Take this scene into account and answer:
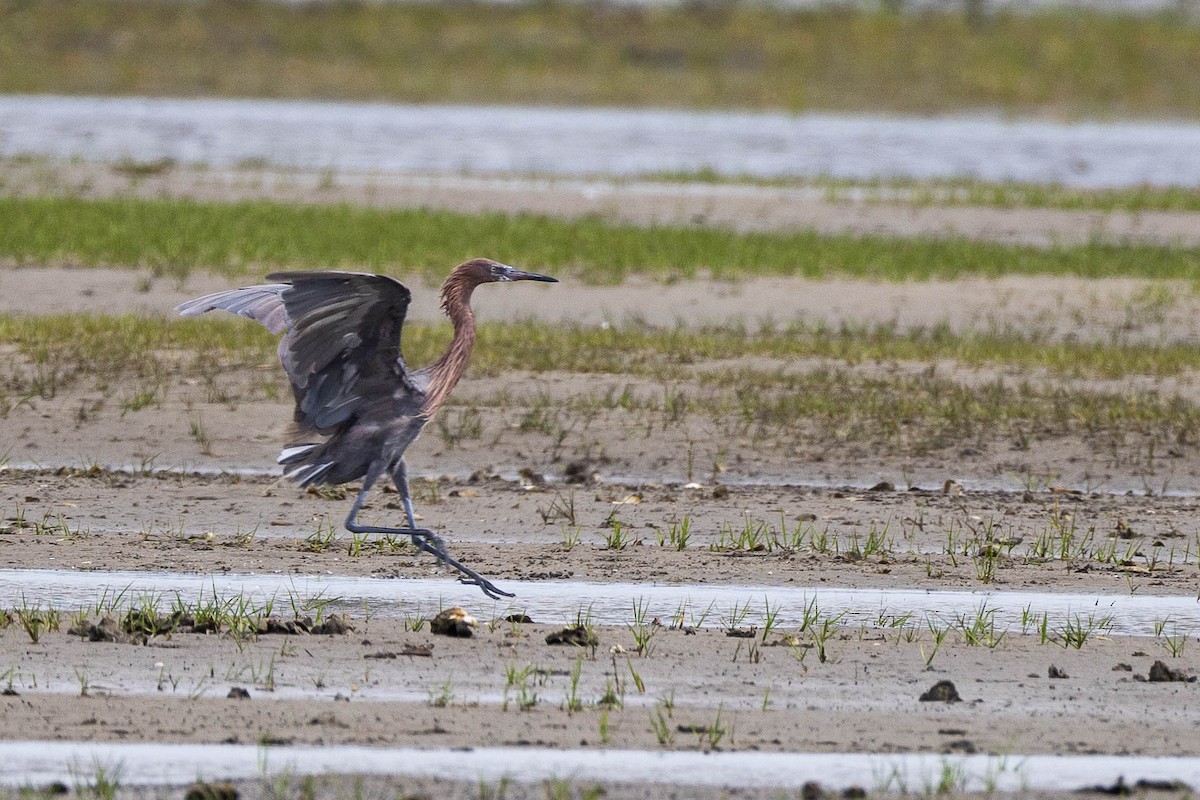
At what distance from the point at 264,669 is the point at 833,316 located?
905 centimetres

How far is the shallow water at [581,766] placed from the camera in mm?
4719

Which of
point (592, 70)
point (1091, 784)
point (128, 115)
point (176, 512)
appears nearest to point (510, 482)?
point (176, 512)

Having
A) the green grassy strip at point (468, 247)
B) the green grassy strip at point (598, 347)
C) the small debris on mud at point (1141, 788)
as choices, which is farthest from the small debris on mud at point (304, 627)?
the green grassy strip at point (468, 247)

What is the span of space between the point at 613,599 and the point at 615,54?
33.1m

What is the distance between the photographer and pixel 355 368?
269 inches

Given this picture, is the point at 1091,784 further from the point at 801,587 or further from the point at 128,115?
the point at 128,115

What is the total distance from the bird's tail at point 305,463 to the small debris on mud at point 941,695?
250cm

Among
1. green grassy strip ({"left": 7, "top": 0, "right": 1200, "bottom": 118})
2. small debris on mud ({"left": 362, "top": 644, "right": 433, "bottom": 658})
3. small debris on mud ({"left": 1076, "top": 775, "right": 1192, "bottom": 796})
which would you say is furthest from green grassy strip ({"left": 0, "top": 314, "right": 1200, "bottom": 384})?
green grassy strip ({"left": 7, "top": 0, "right": 1200, "bottom": 118})

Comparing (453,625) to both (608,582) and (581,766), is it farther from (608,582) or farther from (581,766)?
(581,766)

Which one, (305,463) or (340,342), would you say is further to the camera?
(305,463)

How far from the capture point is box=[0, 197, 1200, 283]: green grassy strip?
49.5ft

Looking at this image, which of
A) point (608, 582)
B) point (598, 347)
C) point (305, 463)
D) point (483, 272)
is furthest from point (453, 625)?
point (598, 347)

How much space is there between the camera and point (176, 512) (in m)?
8.45

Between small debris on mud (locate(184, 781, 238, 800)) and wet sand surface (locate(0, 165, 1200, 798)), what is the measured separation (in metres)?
0.10
